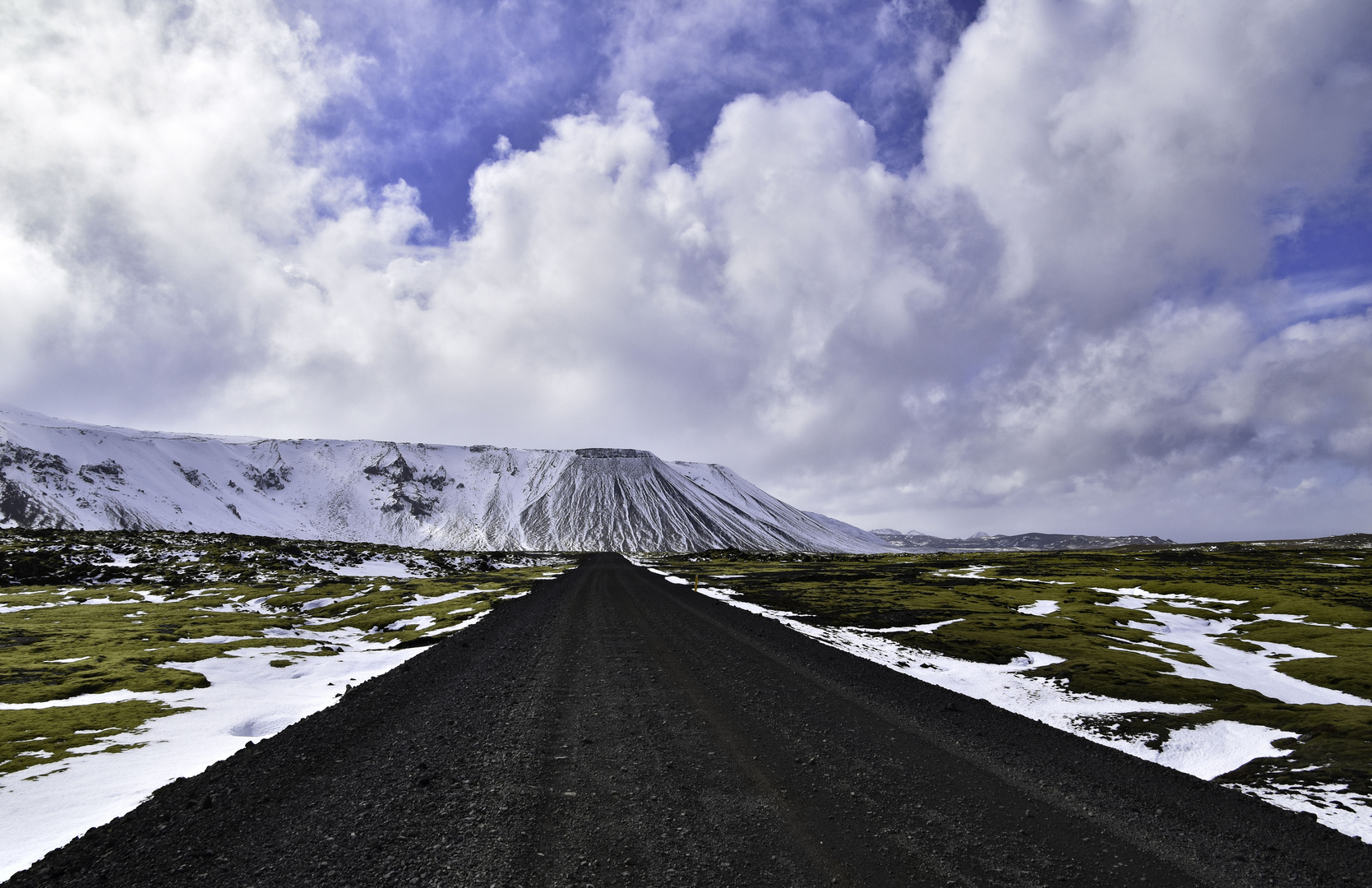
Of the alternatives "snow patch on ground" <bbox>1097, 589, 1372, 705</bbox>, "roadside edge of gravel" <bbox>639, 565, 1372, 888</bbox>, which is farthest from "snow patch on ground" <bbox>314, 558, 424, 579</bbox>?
"snow patch on ground" <bbox>1097, 589, 1372, 705</bbox>

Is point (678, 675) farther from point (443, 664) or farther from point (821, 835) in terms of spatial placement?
point (821, 835)

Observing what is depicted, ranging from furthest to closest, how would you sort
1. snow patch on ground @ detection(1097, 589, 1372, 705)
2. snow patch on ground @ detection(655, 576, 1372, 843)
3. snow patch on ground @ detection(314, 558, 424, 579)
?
snow patch on ground @ detection(314, 558, 424, 579) → snow patch on ground @ detection(1097, 589, 1372, 705) → snow patch on ground @ detection(655, 576, 1372, 843)

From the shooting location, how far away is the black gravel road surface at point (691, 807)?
6.50 metres

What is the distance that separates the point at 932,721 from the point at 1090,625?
2408 cm

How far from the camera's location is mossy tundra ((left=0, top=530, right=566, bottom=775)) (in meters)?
14.3

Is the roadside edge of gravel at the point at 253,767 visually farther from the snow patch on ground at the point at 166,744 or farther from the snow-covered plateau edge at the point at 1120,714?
the snow-covered plateau edge at the point at 1120,714

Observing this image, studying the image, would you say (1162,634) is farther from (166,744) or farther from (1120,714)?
(166,744)

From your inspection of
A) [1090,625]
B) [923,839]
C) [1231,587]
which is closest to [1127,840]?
A: [923,839]

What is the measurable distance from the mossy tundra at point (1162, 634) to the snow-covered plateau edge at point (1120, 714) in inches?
11.7

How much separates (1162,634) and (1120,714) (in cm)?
2079

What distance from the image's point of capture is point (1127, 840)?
7.28 meters

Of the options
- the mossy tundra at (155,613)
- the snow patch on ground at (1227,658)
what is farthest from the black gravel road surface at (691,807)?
the snow patch on ground at (1227,658)

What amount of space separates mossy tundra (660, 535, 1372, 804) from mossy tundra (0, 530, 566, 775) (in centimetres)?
2140

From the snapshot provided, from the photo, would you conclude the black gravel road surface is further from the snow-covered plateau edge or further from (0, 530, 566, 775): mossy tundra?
(0, 530, 566, 775): mossy tundra
